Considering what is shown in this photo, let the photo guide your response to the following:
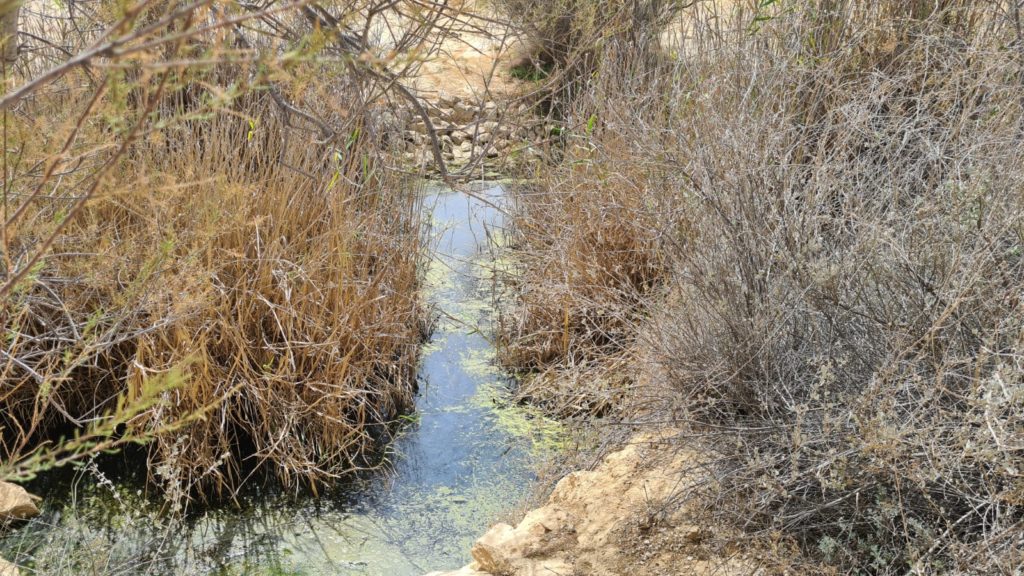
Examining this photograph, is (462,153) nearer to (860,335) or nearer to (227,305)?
(227,305)

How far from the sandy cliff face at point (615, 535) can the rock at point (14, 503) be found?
1.63 meters

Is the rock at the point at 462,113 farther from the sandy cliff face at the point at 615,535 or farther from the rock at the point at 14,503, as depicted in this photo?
the sandy cliff face at the point at 615,535

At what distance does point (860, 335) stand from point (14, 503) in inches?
112

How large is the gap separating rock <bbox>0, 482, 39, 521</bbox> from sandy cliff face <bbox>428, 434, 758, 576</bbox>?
64.1 inches

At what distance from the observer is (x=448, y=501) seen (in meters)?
3.59

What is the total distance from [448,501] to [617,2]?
301 centimetres

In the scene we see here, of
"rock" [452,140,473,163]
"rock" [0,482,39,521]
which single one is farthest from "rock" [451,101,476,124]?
"rock" [0,482,39,521]

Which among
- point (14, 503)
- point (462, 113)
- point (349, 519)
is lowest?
point (349, 519)

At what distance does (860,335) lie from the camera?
2.47 m

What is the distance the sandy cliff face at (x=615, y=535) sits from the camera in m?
2.48

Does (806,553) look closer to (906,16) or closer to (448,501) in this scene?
(448,501)

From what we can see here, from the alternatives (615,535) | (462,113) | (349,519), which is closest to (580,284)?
(349,519)

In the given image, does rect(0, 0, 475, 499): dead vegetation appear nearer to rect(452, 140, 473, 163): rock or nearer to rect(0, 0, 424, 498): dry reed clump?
rect(0, 0, 424, 498): dry reed clump

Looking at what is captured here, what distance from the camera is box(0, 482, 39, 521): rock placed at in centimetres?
316
